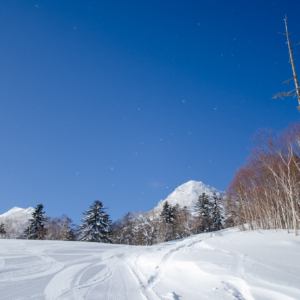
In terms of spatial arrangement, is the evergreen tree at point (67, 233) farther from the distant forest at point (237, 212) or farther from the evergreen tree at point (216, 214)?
the evergreen tree at point (216, 214)

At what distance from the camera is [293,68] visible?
7629 millimetres

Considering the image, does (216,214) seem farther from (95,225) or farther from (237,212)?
(95,225)

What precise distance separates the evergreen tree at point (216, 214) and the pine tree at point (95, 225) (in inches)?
821

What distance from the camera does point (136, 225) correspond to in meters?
41.0

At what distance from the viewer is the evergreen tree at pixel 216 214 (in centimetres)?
3778

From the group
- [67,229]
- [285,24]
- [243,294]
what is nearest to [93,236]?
[67,229]

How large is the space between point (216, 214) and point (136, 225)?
16.9 meters

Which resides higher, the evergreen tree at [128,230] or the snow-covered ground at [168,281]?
the snow-covered ground at [168,281]

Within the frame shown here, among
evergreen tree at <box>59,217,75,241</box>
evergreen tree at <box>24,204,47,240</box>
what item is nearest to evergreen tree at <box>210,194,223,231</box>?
evergreen tree at <box>59,217,75,241</box>

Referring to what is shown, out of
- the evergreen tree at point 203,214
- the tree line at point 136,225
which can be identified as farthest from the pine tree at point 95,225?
the evergreen tree at point 203,214

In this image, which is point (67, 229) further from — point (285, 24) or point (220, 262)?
point (285, 24)

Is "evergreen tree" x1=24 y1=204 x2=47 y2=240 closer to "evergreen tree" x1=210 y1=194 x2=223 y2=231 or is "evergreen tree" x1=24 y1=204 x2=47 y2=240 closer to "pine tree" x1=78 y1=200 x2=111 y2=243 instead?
"pine tree" x1=78 y1=200 x2=111 y2=243

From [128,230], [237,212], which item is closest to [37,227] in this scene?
[128,230]

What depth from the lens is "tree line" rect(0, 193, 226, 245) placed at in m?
28.9
